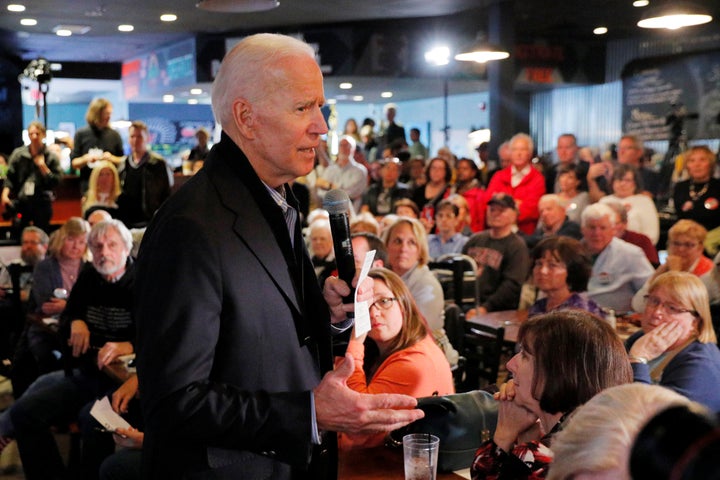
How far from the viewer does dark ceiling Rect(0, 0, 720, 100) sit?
11.6 meters

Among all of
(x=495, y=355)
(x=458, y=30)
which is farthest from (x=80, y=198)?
(x=495, y=355)

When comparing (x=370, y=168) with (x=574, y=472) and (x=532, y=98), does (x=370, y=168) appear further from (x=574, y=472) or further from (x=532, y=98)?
(x=574, y=472)

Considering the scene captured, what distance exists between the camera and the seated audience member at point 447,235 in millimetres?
7605

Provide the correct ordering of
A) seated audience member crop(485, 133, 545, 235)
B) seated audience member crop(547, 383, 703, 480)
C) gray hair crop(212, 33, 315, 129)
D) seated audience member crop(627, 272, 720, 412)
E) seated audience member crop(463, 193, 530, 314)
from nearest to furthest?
seated audience member crop(547, 383, 703, 480), gray hair crop(212, 33, 315, 129), seated audience member crop(627, 272, 720, 412), seated audience member crop(463, 193, 530, 314), seated audience member crop(485, 133, 545, 235)

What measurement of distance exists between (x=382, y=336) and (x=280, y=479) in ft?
5.13

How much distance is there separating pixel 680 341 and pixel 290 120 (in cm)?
257

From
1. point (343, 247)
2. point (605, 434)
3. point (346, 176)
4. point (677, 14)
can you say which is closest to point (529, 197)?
point (677, 14)

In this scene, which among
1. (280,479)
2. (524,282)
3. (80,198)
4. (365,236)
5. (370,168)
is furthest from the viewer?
(370,168)

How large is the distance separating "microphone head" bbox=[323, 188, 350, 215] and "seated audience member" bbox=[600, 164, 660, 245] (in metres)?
5.95

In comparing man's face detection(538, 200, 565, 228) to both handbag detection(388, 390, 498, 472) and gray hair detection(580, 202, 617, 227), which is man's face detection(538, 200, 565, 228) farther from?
handbag detection(388, 390, 498, 472)

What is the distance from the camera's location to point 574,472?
1.17 meters

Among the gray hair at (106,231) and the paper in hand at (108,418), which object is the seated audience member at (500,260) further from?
the paper in hand at (108,418)

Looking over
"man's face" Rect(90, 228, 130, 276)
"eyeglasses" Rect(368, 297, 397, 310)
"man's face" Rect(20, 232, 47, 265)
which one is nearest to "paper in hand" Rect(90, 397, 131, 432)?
"man's face" Rect(90, 228, 130, 276)

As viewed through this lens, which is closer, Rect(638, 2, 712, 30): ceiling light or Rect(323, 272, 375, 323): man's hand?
Rect(323, 272, 375, 323): man's hand
